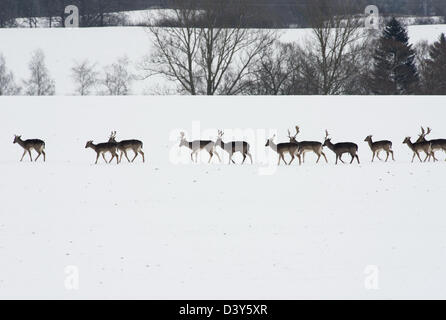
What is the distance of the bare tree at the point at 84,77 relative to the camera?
45.3 m

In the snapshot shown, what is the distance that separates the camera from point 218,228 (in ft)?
41.5

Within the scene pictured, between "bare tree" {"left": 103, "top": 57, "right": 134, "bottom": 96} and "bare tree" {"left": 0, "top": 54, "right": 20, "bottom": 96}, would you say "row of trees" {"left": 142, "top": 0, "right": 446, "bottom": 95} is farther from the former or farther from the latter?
"bare tree" {"left": 0, "top": 54, "right": 20, "bottom": 96}

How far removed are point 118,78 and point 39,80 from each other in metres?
5.38

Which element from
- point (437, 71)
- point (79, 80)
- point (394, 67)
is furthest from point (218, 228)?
point (437, 71)

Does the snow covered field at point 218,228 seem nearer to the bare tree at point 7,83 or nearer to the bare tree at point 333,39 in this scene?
the bare tree at point 7,83

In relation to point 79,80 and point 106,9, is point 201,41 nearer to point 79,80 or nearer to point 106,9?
point 79,80

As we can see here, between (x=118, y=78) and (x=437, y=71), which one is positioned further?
(x=437, y=71)

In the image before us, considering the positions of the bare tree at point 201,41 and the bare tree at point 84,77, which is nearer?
the bare tree at point 201,41

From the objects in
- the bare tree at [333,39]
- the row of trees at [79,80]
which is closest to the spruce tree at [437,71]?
the bare tree at [333,39]

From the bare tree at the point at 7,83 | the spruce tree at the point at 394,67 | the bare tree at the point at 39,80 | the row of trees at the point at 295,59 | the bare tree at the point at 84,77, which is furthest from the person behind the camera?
the spruce tree at the point at 394,67

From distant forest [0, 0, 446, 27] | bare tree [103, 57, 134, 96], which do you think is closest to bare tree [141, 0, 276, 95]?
bare tree [103, 57, 134, 96]

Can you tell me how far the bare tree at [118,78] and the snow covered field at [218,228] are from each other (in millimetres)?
21580
